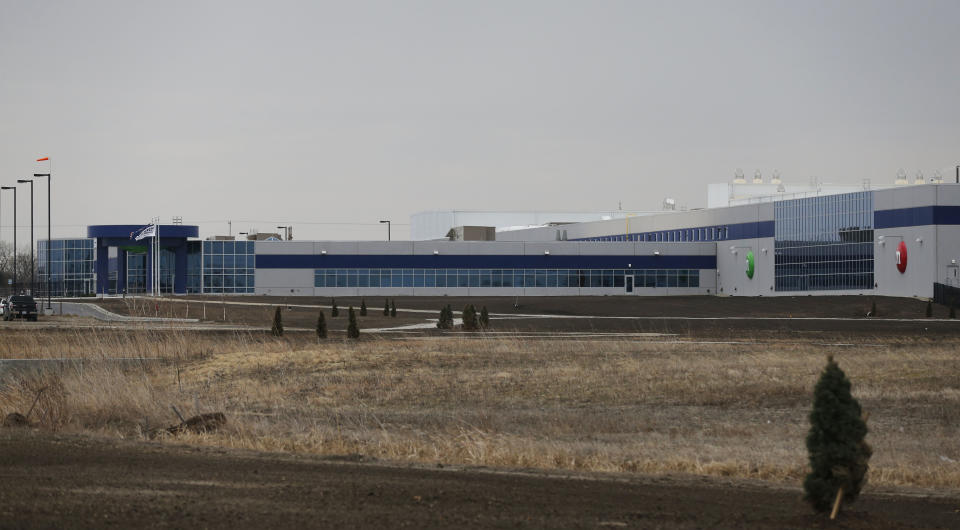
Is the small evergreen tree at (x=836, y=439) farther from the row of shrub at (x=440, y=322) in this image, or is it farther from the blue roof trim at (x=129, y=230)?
the blue roof trim at (x=129, y=230)

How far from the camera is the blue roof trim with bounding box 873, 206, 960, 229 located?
72000 millimetres

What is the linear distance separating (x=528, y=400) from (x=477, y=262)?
260 feet

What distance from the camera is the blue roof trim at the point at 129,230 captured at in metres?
97.2

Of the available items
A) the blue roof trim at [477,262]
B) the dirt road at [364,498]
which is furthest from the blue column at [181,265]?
the dirt road at [364,498]

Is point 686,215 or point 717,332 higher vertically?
point 686,215

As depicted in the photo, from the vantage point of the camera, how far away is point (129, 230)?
99.6 m

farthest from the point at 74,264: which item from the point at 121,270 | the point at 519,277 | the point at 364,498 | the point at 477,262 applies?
the point at 364,498

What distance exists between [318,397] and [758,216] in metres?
74.3

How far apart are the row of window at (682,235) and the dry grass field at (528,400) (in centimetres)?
6619

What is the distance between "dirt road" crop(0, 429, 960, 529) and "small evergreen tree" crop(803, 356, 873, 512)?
392mm

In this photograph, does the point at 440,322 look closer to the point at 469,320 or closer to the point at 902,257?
the point at 469,320

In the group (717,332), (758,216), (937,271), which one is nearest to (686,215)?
(758,216)

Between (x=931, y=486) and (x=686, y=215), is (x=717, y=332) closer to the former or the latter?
(x=931, y=486)

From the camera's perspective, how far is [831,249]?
8138cm
